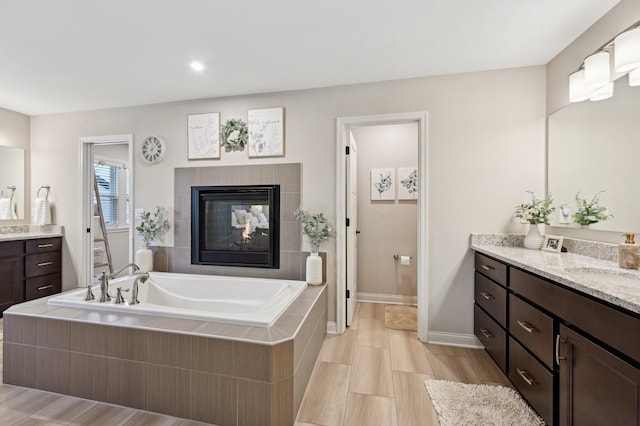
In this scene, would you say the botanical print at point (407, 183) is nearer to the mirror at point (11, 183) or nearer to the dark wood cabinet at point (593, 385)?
the dark wood cabinet at point (593, 385)

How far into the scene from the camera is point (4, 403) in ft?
5.17

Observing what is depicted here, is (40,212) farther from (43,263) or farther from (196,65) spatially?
(196,65)

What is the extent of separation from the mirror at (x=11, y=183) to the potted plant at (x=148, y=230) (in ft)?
5.60

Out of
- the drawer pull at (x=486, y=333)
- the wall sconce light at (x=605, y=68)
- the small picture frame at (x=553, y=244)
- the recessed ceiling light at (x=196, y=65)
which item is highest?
the recessed ceiling light at (x=196, y=65)

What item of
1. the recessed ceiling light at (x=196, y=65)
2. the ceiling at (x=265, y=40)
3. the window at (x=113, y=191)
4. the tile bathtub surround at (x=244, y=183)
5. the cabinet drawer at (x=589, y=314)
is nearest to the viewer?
the cabinet drawer at (x=589, y=314)

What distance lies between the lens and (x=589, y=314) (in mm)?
1058

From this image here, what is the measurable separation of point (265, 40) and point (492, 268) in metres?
2.30

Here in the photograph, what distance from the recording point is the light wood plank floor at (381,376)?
5.03ft

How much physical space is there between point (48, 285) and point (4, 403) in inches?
83.6

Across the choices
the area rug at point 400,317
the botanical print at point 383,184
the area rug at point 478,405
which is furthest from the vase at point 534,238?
the botanical print at point 383,184

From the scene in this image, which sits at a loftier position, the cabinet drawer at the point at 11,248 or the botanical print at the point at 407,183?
the botanical print at the point at 407,183

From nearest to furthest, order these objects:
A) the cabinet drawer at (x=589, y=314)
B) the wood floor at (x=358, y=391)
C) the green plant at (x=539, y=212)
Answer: the cabinet drawer at (x=589, y=314) < the wood floor at (x=358, y=391) < the green plant at (x=539, y=212)

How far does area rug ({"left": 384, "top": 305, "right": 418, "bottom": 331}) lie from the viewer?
272 centimetres

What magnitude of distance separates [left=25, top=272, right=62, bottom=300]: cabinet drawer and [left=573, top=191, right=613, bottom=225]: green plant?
17.1 feet
